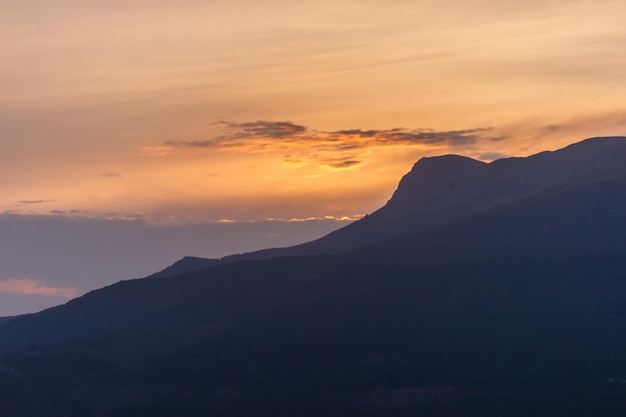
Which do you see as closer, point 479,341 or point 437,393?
point 437,393

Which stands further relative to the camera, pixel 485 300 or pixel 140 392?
pixel 485 300

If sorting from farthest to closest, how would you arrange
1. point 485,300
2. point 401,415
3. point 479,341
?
point 485,300
point 479,341
point 401,415

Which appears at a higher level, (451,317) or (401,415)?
(451,317)

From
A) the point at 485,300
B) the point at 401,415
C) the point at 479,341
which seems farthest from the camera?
the point at 485,300

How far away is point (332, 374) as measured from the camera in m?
169

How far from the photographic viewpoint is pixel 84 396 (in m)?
175

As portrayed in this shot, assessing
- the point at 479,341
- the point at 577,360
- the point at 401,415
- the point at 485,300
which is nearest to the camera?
the point at 401,415

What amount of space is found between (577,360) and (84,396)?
2604 inches

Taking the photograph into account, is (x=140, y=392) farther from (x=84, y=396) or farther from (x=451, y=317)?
(x=451, y=317)

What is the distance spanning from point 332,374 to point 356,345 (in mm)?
13824

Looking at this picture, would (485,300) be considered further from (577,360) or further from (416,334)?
(577,360)

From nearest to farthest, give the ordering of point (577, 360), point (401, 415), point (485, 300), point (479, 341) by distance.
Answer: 1. point (401, 415)
2. point (577, 360)
3. point (479, 341)
4. point (485, 300)

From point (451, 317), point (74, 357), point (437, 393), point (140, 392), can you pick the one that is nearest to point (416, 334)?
point (451, 317)

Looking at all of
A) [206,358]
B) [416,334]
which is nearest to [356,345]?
[416,334]
